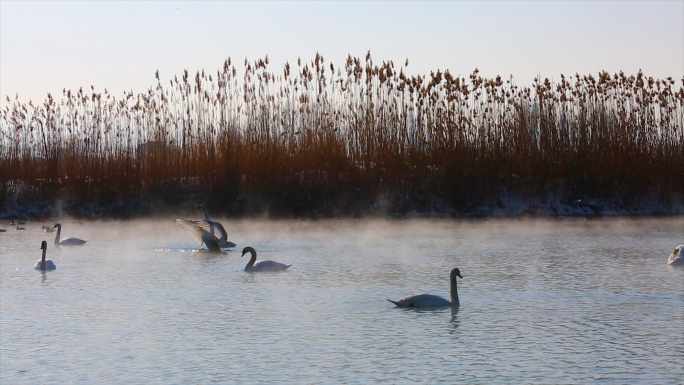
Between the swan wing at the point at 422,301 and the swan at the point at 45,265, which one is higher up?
the swan at the point at 45,265

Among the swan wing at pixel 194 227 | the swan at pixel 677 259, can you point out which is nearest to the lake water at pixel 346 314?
the swan at pixel 677 259

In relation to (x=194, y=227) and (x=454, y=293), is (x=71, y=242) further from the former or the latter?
(x=454, y=293)

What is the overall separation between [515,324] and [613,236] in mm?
6864

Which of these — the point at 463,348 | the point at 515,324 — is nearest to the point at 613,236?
the point at 515,324

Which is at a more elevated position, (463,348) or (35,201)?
(35,201)

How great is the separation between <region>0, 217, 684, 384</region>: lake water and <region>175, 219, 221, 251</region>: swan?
26 cm

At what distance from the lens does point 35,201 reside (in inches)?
712

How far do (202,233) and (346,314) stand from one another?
5.82 m

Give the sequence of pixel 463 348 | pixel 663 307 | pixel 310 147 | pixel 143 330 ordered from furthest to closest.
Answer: pixel 310 147
pixel 663 307
pixel 143 330
pixel 463 348

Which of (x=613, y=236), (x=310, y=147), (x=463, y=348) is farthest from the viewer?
(x=310, y=147)

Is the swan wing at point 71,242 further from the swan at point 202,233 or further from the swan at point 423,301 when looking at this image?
the swan at point 423,301

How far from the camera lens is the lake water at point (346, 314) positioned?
18.6ft

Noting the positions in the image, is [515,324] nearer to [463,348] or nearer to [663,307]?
[463,348]

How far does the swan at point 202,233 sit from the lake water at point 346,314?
26cm
